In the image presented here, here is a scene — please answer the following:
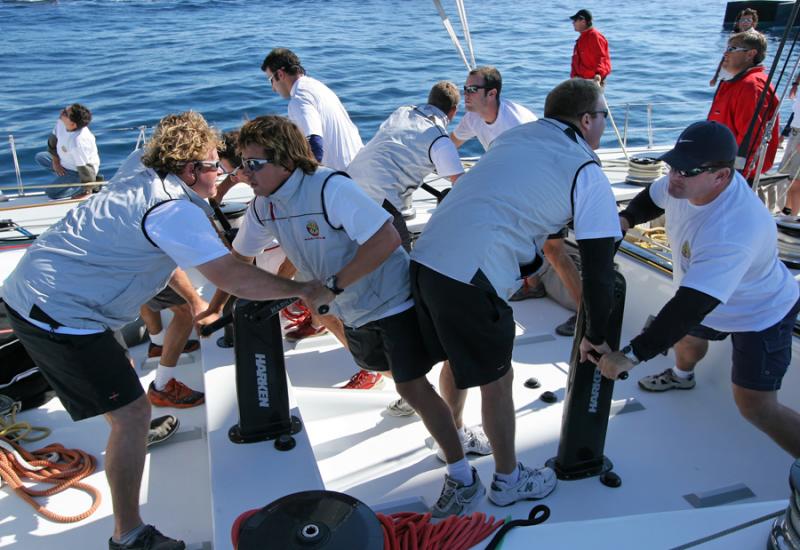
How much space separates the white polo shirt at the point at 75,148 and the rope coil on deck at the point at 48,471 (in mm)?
4868

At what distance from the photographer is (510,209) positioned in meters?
2.00

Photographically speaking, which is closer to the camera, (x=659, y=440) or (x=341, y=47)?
(x=659, y=440)

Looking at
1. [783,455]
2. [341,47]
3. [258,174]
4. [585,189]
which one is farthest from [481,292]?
[341,47]

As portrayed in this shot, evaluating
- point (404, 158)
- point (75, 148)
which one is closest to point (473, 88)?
point (404, 158)

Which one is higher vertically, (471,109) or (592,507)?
(471,109)

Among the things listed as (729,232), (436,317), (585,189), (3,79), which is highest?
(585,189)

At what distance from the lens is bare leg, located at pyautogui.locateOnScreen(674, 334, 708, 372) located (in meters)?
2.87

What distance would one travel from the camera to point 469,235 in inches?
79.3

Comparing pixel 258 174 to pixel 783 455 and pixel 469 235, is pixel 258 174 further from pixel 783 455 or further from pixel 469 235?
pixel 783 455

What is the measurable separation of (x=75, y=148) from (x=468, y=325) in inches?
238

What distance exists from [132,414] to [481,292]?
1093 mm

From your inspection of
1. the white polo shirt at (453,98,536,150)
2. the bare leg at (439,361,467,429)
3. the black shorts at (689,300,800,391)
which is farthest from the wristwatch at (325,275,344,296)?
the white polo shirt at (453,98,536,150)

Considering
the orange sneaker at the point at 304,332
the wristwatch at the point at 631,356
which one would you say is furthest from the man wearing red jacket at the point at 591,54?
the wristwatch at the point at 631,356

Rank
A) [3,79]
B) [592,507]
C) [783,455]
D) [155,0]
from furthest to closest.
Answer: [155,0]
[3,79]
[783,455]
[592,507]
